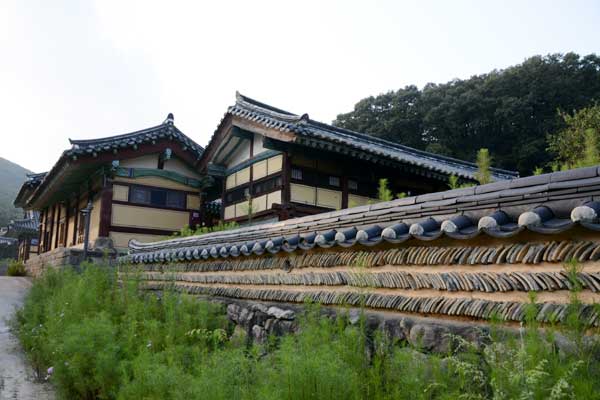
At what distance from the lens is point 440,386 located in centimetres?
305

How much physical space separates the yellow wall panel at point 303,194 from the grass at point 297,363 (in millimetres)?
6118

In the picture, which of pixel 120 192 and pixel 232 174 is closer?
pixel 232 174

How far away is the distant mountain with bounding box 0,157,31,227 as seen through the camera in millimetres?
57703

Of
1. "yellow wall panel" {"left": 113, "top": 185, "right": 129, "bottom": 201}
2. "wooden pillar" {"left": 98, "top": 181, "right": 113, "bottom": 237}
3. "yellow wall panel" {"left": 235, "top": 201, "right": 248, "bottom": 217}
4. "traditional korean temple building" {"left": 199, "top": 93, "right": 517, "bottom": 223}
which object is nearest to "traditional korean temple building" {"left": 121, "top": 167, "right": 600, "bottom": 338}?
"traditional korean temple building" {"left": 199, "top": 93, "right": 517, "bottom": 223}

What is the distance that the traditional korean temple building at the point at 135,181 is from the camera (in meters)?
16.7

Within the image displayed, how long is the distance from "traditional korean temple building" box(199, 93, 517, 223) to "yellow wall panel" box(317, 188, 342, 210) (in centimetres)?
2

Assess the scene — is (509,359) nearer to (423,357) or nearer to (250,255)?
(423,357)

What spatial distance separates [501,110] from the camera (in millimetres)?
31438

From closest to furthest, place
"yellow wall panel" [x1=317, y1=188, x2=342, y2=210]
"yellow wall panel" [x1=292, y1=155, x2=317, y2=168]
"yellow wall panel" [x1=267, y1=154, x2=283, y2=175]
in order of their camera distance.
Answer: "yellow wall panel" [x1=292, y1=155, x2=317, y2=168] → "yellow wall panel" [x1=267, y1=154, x2=283, y2=175] → "yellow wall panel" [x1=317, y1=188, x2=342, y2=210]

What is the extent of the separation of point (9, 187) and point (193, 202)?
75792 millimetres

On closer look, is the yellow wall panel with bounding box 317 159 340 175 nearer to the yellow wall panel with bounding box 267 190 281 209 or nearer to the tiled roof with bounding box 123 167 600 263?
the yellow wall panel with bounding box 267 190 281 209

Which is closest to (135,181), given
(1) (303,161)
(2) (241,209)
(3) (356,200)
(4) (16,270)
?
(2) (241,209)

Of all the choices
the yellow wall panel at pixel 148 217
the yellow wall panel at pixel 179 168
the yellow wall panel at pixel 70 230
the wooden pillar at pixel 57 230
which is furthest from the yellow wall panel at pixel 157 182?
the wooden pillar at pixel 57 230

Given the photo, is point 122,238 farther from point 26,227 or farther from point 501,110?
Result: point 501,110
